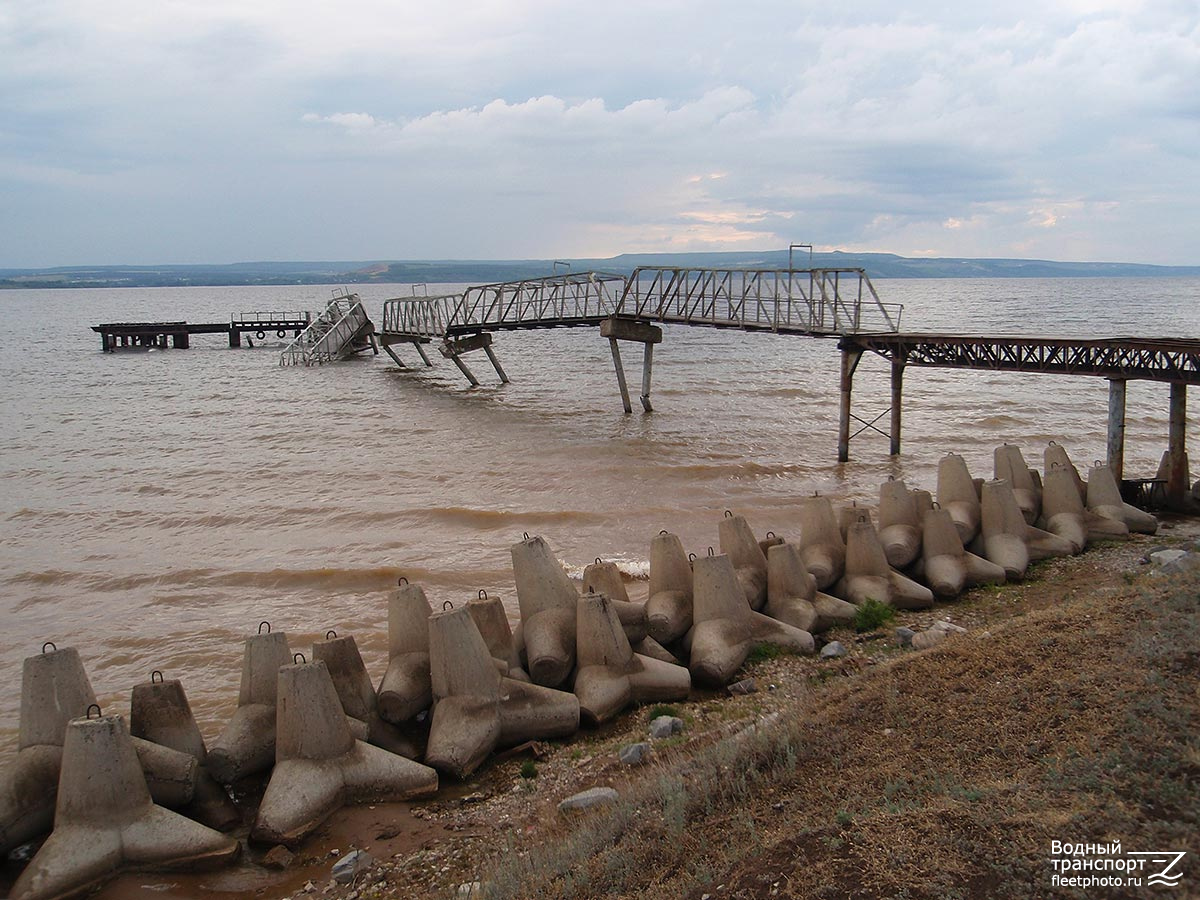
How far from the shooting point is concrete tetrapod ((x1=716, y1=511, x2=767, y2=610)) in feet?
37.4

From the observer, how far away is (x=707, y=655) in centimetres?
996

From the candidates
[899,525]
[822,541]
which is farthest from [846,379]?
[822,541]

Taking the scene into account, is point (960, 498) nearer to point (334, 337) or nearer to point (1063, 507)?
point (1063, 507)

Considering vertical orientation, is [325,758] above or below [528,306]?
below

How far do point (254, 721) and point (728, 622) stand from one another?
5.33 meters

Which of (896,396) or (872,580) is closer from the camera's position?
(872,580)

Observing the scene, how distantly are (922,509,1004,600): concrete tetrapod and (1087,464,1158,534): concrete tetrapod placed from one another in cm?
357

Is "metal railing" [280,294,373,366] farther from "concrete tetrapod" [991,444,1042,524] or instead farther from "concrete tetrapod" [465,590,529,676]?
"concrete tetrapod" [465,590,529,676]

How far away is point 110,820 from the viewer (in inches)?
280

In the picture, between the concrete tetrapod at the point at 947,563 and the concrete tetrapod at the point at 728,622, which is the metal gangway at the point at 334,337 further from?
the concrete tetrapod at the point at 728,622

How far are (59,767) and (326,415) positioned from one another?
28379 mm

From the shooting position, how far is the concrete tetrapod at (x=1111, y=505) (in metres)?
15.0

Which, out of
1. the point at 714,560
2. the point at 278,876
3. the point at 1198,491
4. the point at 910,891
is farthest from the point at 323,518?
the point at 1198,491

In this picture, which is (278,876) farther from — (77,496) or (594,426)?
(594,426)
